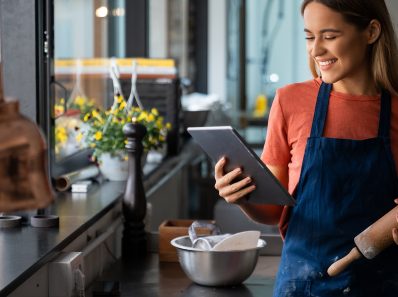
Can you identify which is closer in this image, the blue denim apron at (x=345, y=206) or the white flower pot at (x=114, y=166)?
the blue denim apron at (x=345, y=206)

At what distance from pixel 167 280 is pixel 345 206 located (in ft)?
2.83

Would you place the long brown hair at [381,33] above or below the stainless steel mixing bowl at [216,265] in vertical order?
above

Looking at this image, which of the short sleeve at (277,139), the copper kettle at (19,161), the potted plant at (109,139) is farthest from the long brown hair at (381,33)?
the potted plant at (109,139)

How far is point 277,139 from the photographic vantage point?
82.5 inches

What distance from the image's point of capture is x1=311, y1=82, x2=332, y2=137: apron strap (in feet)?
6.75

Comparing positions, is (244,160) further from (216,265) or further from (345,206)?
(216,265)

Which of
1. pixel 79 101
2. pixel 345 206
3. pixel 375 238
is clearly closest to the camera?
pixel 375 238

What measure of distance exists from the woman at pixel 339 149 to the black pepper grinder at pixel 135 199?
1059mm

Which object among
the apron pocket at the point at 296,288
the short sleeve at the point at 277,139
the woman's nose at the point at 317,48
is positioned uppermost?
the woman's nose at the point at 317,48

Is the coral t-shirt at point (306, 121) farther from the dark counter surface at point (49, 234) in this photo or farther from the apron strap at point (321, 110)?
the dark counter surface at point (49, 234)

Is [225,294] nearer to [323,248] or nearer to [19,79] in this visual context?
[323,248]

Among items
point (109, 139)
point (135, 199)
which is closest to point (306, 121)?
point (135, 199)

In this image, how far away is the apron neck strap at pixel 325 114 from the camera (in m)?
2.05

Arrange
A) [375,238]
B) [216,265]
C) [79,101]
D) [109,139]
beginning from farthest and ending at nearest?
[79,101]
[109,139]
[216,265]
[375,238]
